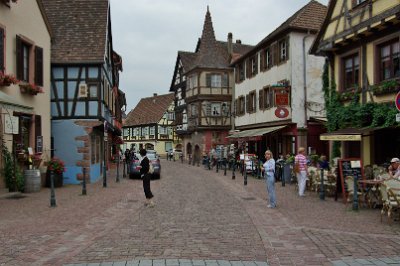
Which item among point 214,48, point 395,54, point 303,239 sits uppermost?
point 214,48

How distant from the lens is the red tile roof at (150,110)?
74.1m

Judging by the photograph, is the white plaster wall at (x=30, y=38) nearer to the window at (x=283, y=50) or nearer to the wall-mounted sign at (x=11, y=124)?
the wall-mounted sign at (x=11, y=124)

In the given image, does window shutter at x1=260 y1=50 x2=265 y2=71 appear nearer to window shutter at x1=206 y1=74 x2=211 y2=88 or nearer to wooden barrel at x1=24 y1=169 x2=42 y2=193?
window shutter at x1=206 y1=74 x2=211 y2=88

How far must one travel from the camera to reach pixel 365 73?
16.7 m

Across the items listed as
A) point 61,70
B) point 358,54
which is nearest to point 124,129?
point 61,70

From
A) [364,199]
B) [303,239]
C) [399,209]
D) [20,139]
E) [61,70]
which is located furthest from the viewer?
[61,70]

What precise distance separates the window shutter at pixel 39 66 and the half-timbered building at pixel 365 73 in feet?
37.1

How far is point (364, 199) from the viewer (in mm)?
12867

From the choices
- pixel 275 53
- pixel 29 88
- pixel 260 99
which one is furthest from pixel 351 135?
pixel 260 99

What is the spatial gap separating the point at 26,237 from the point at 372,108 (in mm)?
12019

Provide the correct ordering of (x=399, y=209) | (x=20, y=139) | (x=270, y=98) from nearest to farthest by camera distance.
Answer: (x=399, y=209) < (x=20, y=139) < (x=270, y=98)

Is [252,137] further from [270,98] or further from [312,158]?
[312,158]

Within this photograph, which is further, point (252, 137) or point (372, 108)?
point (252, 137)

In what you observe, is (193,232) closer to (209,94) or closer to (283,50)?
(283,50)
